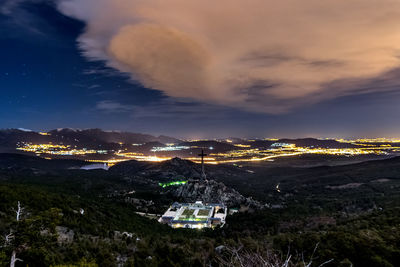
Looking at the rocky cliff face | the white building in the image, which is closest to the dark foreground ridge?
the rocky cliff face

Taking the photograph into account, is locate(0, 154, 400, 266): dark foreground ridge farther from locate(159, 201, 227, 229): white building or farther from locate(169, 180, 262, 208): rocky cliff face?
locate(159, 201, 227, 229): white building

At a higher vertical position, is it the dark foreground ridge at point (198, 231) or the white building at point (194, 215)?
the dark foreground ridge at point (198, 231)

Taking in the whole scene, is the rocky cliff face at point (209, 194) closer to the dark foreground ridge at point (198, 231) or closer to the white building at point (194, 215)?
the dark foreground ridge at point (198, 231)

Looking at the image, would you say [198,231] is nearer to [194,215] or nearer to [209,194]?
[194,215]

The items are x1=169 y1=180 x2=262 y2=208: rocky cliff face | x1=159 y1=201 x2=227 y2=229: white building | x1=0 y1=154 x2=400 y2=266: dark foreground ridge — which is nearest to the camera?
x1=0 y1=154 x2=400 y2=266: dark foreground ridge

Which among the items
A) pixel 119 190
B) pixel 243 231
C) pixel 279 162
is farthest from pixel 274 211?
pixel 279 162

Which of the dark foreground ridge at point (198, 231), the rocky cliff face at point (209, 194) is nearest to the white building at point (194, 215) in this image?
the dark foreground ridge at point (198, 231)

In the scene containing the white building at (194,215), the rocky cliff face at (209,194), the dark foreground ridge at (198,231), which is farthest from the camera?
the rocky cliff face at (209,194)

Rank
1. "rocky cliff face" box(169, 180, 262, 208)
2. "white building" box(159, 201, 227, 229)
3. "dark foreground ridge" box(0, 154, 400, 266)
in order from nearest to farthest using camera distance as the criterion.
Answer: "dark foreground ridge" box(0, 154, 400, 266) → "white building" box(159, 201, 227, 229) → "rocky cliff face" box(169, 180, 262, 208)

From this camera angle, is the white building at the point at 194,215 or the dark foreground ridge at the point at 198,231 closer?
the dark foreground ridge at the point at 198,231
